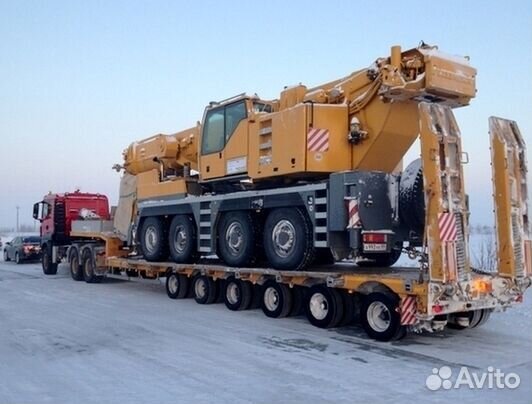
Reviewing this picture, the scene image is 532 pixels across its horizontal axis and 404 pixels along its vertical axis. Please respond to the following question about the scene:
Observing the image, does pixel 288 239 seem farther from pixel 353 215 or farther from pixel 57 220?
pixel 57 220

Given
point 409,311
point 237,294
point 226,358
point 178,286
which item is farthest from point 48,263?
point 409,311

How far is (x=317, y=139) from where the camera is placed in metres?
10.2

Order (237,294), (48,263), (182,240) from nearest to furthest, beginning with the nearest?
1. (237,294)
2. (182,240)
3. (48,263)

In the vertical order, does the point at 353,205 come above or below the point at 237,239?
above

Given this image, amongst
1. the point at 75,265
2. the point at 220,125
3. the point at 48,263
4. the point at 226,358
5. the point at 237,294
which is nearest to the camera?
the point at 226,358

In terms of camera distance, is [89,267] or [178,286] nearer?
[178,286]

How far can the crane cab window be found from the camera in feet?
39.4

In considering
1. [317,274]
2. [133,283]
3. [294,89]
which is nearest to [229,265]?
[317,274]

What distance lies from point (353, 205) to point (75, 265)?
1259 cm

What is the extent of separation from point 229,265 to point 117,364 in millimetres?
4908

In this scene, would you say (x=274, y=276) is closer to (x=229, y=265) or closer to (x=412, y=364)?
(x=229, y=265)

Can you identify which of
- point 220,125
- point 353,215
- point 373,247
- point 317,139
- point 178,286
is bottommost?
point 178,286

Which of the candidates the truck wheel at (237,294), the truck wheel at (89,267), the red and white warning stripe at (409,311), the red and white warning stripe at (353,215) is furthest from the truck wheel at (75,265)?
the red and white warning stripe at (409,311)

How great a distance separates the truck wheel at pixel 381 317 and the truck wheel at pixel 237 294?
10.4 feet
